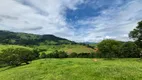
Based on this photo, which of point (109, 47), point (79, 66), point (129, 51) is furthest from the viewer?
point (129, 51)

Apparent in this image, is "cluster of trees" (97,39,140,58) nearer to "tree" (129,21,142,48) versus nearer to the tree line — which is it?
the tree line

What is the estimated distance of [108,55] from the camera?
104m

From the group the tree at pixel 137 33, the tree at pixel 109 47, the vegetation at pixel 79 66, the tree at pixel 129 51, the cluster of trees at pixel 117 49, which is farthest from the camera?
the tree at pixel 129 51

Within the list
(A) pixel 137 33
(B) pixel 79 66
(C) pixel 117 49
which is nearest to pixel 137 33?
(A) pixel 137 33

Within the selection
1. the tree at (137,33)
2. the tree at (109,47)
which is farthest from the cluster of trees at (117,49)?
the tree at (137,33)

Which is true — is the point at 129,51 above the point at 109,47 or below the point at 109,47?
below

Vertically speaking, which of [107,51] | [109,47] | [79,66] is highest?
[109,47]

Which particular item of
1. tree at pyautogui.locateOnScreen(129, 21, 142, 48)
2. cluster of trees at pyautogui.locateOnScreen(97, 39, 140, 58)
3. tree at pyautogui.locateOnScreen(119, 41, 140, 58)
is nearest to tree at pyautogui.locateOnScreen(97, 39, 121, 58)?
cluster of trees at pyautogui.locateOnScreen(97, 39, 140, 58)

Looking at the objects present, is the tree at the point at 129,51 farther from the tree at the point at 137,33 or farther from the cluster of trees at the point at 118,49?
the tree at the point at 137,33

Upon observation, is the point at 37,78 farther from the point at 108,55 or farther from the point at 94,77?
the point at 108,55

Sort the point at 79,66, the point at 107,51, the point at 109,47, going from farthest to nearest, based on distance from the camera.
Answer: the point at 107,51 < the point at 109,47 < the point at 79,66

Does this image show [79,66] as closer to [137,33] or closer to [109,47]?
[137,33]

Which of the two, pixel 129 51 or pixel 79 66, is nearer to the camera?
pixel 79 66

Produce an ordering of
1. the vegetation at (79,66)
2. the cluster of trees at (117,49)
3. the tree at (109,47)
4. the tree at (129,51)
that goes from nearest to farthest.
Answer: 1. the vegetation at (79,66)
2. the tree at (109,47)
3. the cluster of trees at (117,49)
4. the tree at (129,51)
